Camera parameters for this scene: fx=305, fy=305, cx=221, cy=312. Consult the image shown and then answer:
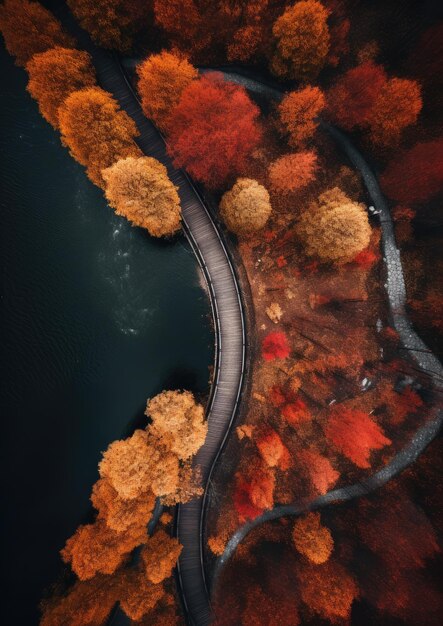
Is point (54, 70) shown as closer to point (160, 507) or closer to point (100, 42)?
point (100, 42)

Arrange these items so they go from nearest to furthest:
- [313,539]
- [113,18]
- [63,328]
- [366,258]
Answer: [113,18] → [313,539] → [366,258] → [63,328]

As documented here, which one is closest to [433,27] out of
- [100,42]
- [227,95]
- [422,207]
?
[422,207]

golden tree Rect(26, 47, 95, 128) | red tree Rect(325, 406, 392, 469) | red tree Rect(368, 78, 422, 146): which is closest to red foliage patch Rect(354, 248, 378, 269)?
red tree Rect(368, 78, 422, 146)

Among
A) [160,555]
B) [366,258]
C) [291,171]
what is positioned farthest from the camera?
[366,258]

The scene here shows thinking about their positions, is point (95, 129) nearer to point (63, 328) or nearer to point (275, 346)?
point (63, 328)

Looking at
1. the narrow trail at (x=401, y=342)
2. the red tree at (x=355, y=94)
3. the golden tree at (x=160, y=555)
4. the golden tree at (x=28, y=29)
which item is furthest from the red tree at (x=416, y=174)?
the golden tree at (x=160, y=555)

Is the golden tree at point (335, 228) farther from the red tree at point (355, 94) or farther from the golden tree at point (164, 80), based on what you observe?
the golden tree at point (164, 80)

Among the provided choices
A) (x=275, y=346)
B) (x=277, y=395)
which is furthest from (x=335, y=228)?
(x=277, y=395)
